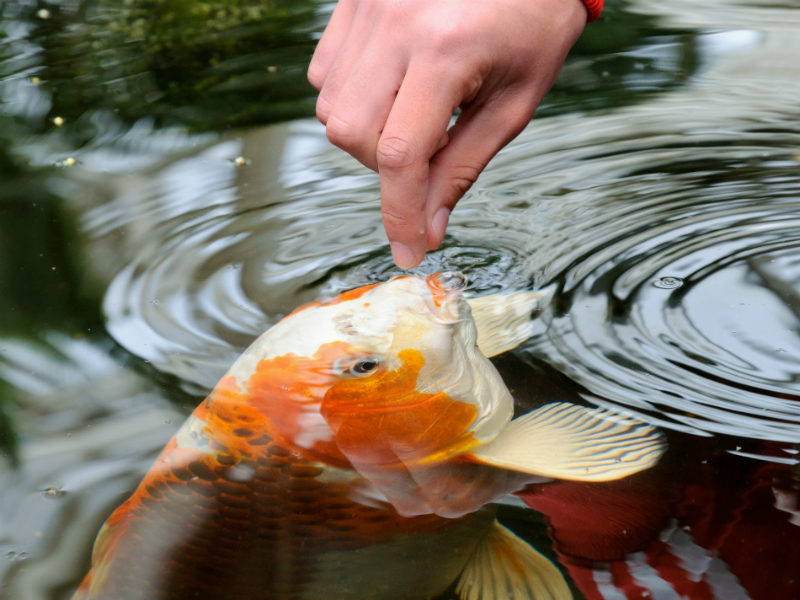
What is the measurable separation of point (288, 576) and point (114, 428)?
0.44m

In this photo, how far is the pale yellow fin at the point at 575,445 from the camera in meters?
1.03

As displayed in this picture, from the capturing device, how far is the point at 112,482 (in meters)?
1.10

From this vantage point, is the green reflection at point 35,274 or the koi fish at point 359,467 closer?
the koi fish at point 359,467

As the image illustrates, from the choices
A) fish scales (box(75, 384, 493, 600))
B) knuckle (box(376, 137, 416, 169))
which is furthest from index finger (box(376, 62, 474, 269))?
fish scales (box(75, 384, 493, 600))

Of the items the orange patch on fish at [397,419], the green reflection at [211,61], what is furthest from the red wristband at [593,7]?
the green reflection at [211,61]

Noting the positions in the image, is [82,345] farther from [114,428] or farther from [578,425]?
[578,425]

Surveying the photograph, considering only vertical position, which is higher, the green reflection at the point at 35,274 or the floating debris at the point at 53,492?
the green reflection at the point at 35,274

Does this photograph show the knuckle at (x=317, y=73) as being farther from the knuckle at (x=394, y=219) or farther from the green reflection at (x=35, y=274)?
the green reflection at (x=35, y=274)

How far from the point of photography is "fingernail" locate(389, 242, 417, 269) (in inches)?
42.5

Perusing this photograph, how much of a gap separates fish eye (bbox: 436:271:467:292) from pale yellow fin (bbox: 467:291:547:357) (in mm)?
136

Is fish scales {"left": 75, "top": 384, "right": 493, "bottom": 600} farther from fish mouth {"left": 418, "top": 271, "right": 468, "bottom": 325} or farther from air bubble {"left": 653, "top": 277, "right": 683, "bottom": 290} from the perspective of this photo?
air bubble {"left": 653, "top": 277, "right": 683, "bottom": 290}

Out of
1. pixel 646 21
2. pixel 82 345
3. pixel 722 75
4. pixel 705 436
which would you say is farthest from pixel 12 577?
pixel 646 21

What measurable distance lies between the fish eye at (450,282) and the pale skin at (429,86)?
3.3 inches

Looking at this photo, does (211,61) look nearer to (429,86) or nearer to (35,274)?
(35,274)
